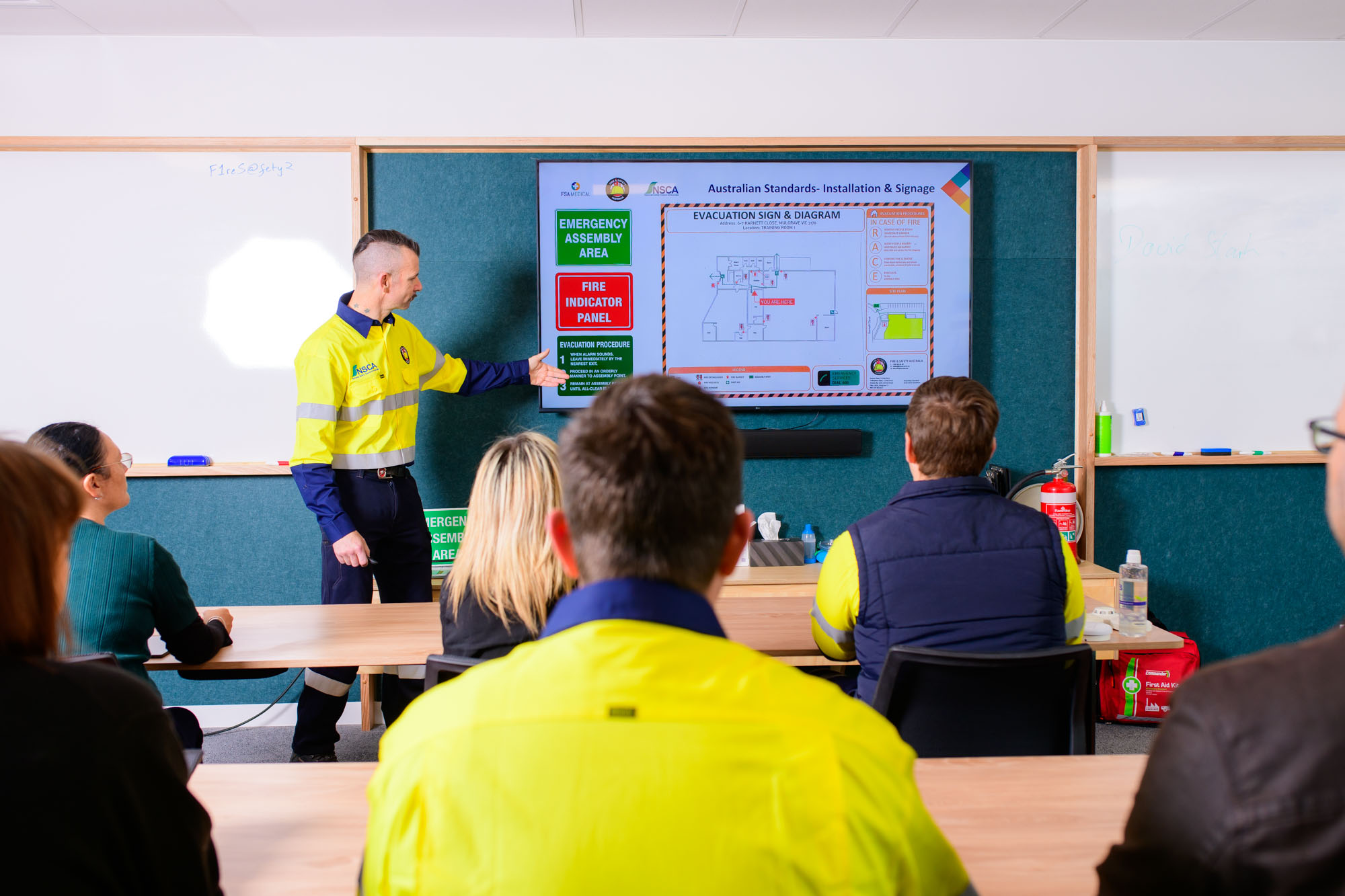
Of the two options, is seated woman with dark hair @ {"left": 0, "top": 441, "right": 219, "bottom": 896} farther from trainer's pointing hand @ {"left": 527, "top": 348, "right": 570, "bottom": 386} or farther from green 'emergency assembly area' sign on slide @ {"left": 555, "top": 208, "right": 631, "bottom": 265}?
green 'emergency assembly area' sign on slide @ {"left": 555, "top": 208, "right": 631, "bottom": 265}

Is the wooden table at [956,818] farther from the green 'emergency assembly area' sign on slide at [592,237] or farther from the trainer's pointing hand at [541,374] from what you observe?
the green 'emergency assembly area' sign on slide at [592,237]

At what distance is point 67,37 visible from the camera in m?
3.22

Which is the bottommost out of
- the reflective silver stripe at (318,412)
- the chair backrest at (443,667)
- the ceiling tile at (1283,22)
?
the chair backrest at (443,667)

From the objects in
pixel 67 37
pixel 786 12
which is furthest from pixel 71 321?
pixel 786 12

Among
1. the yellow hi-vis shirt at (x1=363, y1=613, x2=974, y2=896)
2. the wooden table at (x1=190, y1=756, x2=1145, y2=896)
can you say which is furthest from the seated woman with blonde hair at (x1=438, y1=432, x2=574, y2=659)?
the yellow hi-vis shirt at (x1=363, y1=613, x2=974, y2=896)

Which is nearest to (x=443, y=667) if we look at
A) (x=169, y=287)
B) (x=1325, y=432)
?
(x=1325, y=432)

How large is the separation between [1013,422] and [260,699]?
3276 mm

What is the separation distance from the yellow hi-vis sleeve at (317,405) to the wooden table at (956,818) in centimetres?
165

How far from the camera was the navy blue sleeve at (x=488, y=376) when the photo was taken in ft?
10.6

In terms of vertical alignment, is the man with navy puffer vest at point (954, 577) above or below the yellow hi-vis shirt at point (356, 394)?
below

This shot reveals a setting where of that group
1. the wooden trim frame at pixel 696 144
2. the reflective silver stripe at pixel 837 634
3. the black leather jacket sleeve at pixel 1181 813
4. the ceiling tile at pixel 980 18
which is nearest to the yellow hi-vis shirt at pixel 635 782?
the black leather jacket sleeve at pixel 1181 813

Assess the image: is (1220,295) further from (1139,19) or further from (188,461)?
(188,461)

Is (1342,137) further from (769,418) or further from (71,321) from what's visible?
(71,321)

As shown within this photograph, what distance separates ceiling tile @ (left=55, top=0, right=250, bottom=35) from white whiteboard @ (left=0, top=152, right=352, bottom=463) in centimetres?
46
